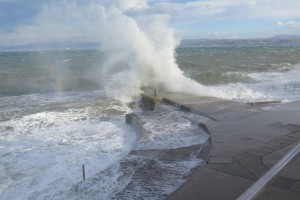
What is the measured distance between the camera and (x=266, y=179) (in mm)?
2162

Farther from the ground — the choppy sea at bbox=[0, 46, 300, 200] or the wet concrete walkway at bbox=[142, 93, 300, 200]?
the wet concrete walkway at bbox=[142, 93, 300, 200]

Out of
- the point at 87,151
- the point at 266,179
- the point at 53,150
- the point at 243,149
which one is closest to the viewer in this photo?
the point at 266,179

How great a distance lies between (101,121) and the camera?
567 inches

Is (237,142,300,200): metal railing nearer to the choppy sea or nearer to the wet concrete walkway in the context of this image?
the wet concrete walkway

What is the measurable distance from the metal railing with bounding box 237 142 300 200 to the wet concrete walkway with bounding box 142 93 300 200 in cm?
25

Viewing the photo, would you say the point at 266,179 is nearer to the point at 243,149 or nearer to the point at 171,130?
the point at 243,149

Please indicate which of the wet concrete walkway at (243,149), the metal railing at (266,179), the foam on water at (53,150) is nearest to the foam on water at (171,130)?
the wet concrete walkway at (243,149)

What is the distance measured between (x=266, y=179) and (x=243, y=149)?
6387mm

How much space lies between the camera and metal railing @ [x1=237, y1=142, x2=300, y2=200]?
1994 millimetres

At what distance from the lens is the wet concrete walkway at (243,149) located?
19.5ft

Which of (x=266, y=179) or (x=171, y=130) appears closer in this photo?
(x=266, y=179)

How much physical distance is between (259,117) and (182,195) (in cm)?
685

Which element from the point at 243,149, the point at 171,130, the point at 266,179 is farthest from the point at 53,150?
the point at 266,179

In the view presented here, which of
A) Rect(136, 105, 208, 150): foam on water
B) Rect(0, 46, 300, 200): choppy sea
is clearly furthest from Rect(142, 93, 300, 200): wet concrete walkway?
Rect(0, 46, 300, 200): choppy sea
